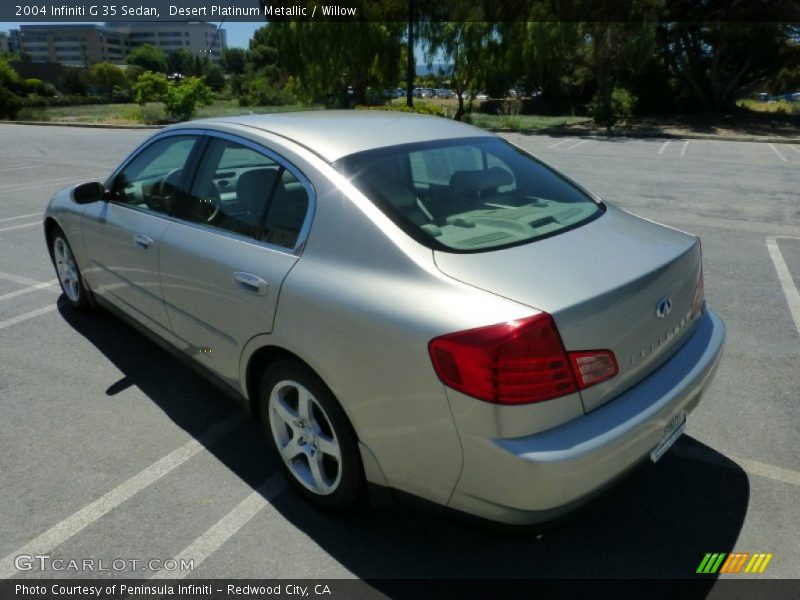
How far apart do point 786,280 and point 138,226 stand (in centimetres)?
530

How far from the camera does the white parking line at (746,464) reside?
2795 millimetres

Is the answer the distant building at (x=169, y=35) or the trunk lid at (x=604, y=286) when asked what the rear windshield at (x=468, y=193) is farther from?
the distant building at (x=169, y=35)

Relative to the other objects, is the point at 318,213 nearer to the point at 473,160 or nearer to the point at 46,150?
the point at 473,160

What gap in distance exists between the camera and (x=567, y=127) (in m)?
27.9

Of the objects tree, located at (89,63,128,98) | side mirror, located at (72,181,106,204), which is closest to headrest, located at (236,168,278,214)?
side mirror, located at (72,181,106,204)

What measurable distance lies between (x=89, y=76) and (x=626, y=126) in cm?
8527

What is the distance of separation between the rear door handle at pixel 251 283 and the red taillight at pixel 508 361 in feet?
2.99

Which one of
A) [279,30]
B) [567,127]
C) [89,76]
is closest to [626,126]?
[567,127]

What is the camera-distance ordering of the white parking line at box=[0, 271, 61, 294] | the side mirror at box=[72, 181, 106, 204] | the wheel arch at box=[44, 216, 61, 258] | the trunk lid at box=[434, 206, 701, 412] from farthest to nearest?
the white parking line at box=[0, 271, 61, 294]
the wheel arch at box=[44, 216, 61, 258]
the side mirror at box=[72, 181, 106, 204]
the trunk lid at box=[434, 206, 701, 412]

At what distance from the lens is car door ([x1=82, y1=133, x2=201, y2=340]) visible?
A: 11.0 ft

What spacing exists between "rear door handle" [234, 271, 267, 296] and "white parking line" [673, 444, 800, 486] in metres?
2.13

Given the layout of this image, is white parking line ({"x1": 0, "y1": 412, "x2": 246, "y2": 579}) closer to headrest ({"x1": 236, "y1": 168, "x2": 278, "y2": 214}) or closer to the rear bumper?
headrest ({"x1": 236, "y1": 168, "x2": 278, "y2": 214})

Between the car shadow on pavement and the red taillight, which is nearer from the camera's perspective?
the red taillight

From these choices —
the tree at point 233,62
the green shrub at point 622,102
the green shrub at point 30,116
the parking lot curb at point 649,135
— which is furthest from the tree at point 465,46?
the tree at point 233,62
